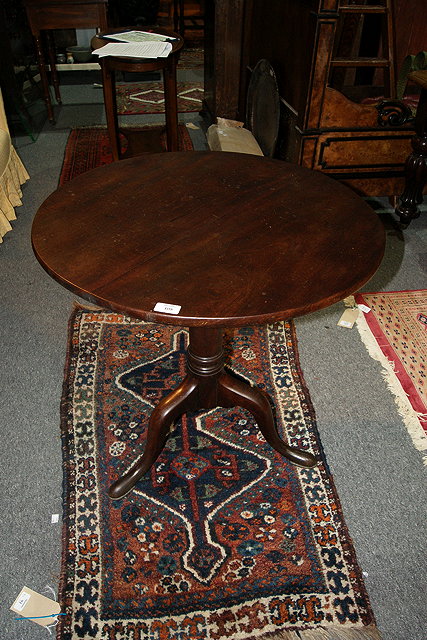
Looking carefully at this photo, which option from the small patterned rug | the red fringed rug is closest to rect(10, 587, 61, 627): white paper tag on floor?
the red fringed rug

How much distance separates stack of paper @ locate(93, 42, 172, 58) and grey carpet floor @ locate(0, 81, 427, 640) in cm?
115

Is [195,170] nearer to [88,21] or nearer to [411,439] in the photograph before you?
[411,439]

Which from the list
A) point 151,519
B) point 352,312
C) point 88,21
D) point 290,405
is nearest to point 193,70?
point 88,21

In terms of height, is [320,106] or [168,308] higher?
[168,308]

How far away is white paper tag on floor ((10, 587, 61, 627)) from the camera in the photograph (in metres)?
1.38

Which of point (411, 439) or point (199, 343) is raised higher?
point (199, 343)

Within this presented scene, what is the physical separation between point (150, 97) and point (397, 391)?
3.88m

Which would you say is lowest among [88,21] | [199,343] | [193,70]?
[193,70]

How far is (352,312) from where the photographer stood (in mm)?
2400

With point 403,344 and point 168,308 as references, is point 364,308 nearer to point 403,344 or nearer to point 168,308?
point 403,344

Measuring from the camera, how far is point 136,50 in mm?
2934

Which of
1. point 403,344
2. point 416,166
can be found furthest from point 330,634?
point 416,166

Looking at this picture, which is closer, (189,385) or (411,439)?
(189,385)

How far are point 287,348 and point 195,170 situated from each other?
86 centimetres
